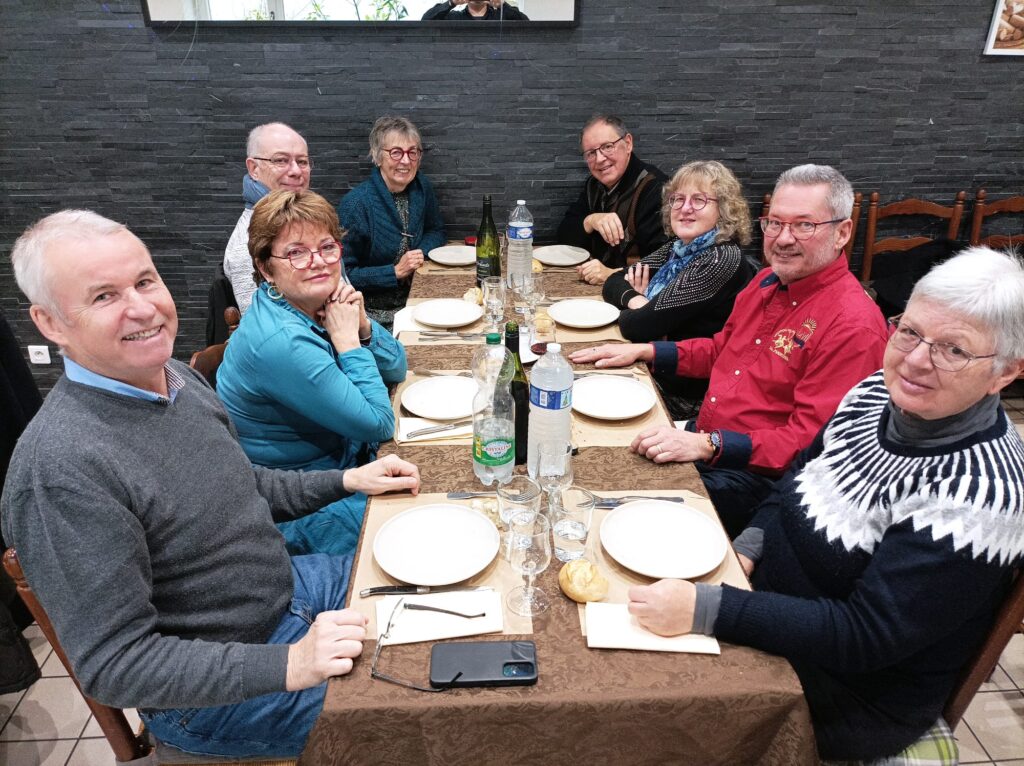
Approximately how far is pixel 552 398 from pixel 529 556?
347 millimetres

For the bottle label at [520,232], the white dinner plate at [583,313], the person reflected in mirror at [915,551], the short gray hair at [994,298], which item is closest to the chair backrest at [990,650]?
the person reflected in mirror at [915,551]

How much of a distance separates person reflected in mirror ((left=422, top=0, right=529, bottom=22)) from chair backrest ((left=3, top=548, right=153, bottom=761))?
2.81 metres

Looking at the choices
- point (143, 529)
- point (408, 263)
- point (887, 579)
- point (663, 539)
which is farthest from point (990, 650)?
point (408, 263)

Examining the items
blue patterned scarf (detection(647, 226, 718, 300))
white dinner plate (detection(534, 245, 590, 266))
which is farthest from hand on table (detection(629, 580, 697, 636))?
white dinner plate (detection(534, 245, 590, 266))

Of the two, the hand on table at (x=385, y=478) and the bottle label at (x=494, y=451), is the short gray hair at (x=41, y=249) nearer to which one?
the hand on table at (x=385, y=478)

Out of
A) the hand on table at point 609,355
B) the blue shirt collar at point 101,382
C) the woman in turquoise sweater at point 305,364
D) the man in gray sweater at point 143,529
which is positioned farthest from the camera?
the hand on table at point 609,355


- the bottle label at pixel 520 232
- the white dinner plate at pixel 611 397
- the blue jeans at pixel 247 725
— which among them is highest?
the bottle label at pixel 520 232

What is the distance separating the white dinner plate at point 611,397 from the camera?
5.93 feet

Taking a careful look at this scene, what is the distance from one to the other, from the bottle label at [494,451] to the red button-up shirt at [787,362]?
61 centimetres

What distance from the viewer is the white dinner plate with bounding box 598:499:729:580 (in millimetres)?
1283

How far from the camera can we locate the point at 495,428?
1.52 m

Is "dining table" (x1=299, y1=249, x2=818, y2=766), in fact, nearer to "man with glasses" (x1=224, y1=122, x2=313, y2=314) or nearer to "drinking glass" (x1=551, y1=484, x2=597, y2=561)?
"drinking glass" (x1=551, y1=484, x2=597, y2=561)

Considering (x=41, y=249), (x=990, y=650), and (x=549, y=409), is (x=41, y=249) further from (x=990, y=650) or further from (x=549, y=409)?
(x=990, y=650)

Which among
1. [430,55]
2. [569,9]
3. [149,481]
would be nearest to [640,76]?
[569,9]
